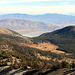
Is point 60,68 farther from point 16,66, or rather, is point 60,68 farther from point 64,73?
point 16,66

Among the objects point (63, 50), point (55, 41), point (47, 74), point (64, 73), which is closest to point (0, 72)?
→ point (47, 74)

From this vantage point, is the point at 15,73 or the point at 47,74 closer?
the point at 47,74

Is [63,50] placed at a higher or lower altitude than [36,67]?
lower

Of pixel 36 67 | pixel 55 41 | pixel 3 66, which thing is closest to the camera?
pixel 36 67

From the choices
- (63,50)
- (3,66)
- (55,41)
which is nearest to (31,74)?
(3,66)

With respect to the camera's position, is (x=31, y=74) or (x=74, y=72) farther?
(x=31, y=74)

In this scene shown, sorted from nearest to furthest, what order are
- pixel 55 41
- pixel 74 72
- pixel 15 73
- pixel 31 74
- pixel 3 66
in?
pixel 74 72 → pixel 31 74 → pixel 15 73 → pixel 3 66 → pixel 55 41

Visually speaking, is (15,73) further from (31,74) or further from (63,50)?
(63,50)

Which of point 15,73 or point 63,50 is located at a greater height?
point 15,73

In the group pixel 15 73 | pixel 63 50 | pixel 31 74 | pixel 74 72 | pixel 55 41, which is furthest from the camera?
pixel 55 41

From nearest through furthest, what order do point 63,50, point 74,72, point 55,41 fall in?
point 74,72 < point 63,50 < point 55,41
